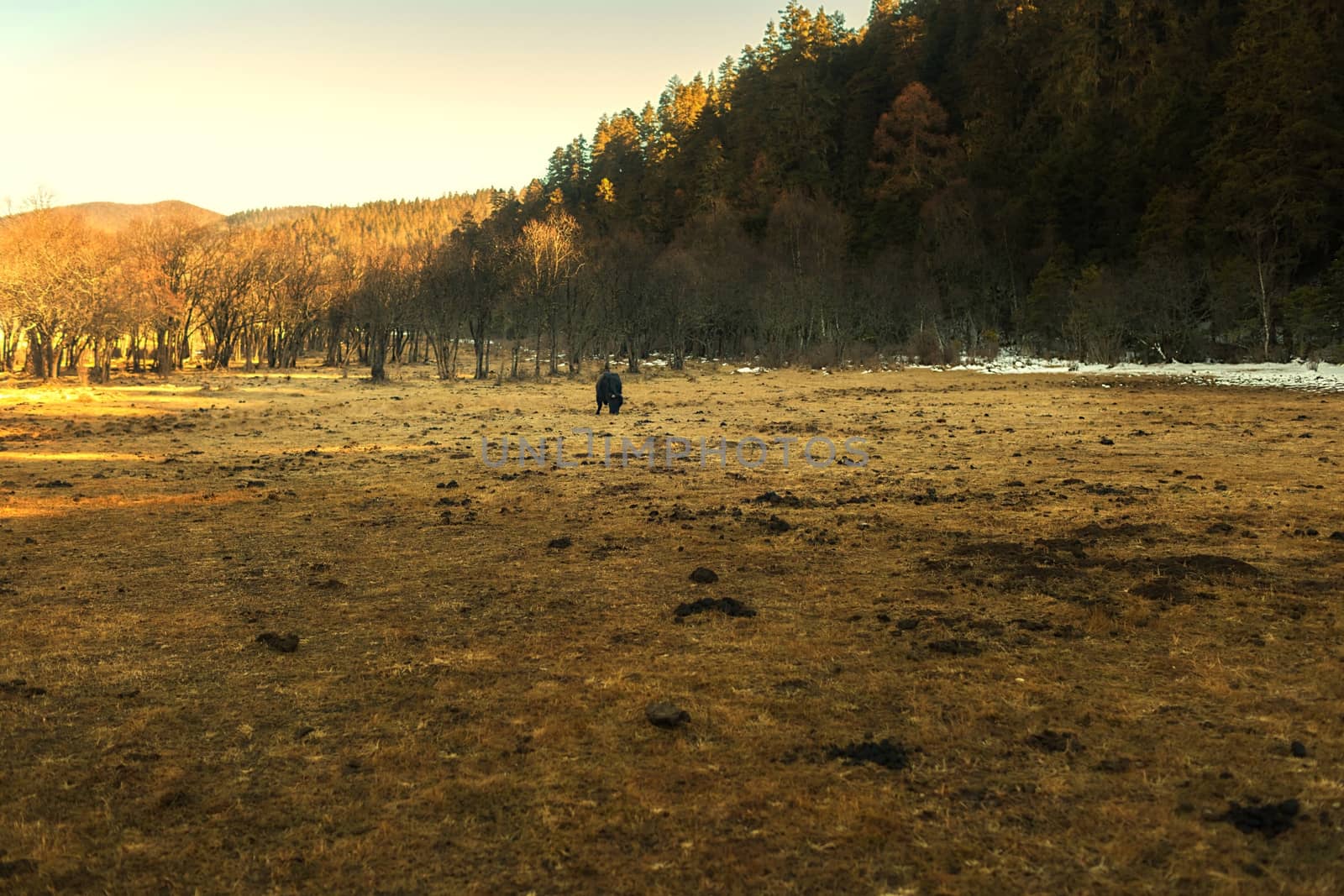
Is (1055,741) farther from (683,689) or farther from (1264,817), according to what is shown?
(683,689)

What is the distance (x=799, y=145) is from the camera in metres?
113

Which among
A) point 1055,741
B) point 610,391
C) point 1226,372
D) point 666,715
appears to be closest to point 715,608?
point 666,715

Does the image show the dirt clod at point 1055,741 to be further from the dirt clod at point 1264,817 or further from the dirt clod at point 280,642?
the dirt clod at point 280,642

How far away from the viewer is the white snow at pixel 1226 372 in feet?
114

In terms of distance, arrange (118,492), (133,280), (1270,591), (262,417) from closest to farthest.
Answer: (1270,591) → (118,492) → (262,417) → (133,280)

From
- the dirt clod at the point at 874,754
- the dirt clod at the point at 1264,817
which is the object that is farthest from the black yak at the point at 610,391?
the dirt clod at the point at 1264,817

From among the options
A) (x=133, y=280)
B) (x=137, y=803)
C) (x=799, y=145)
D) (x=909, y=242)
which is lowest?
(x=137, y=803)

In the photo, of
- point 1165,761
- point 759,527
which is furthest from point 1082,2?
point 1165,761

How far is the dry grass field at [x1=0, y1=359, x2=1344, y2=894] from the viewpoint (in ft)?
14.4

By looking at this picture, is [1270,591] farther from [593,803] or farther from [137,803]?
[137,803]

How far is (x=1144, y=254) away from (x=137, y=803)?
61.9m

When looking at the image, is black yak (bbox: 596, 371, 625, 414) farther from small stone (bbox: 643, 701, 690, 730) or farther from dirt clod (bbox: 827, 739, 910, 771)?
dirt clod (bbox: 827, 739, 910, 771)

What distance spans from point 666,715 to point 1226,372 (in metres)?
43.0

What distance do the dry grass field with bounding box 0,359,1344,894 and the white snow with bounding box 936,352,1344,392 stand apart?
23.5 m
